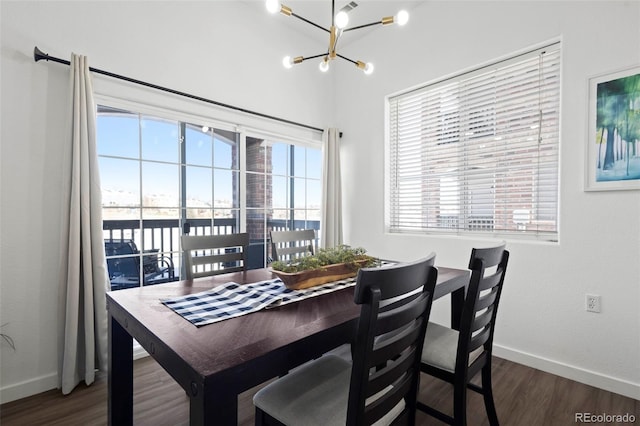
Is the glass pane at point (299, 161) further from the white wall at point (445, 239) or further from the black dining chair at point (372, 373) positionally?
the black dining chair at point (372, 373)

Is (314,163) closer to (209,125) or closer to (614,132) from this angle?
(209,125)

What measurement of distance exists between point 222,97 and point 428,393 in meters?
2.95

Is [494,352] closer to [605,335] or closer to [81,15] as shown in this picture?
[605,335]

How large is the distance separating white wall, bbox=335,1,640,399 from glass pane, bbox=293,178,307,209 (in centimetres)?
145

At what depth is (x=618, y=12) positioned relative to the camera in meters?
1.96

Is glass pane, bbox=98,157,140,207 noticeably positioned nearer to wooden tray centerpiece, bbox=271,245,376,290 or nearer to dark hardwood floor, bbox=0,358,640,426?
dark hardwood floor, bbox=0,358,640,426

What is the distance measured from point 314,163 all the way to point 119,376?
2.96 m

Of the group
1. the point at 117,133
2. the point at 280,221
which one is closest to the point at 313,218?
the point at 280,221

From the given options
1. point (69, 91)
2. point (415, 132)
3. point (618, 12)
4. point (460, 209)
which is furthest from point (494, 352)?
point (69, 91)

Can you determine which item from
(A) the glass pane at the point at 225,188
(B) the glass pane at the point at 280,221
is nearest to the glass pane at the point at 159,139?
(A) the glass pane at the point at 225,188

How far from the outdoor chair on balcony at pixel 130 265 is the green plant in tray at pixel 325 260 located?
1.50 metres

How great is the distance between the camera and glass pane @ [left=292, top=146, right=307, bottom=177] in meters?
3.67

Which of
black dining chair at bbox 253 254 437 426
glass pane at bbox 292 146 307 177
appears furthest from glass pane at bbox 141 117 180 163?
black dining chair at bbox 253 254 437 426

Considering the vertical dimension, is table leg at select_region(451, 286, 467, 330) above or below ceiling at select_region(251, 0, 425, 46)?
below
